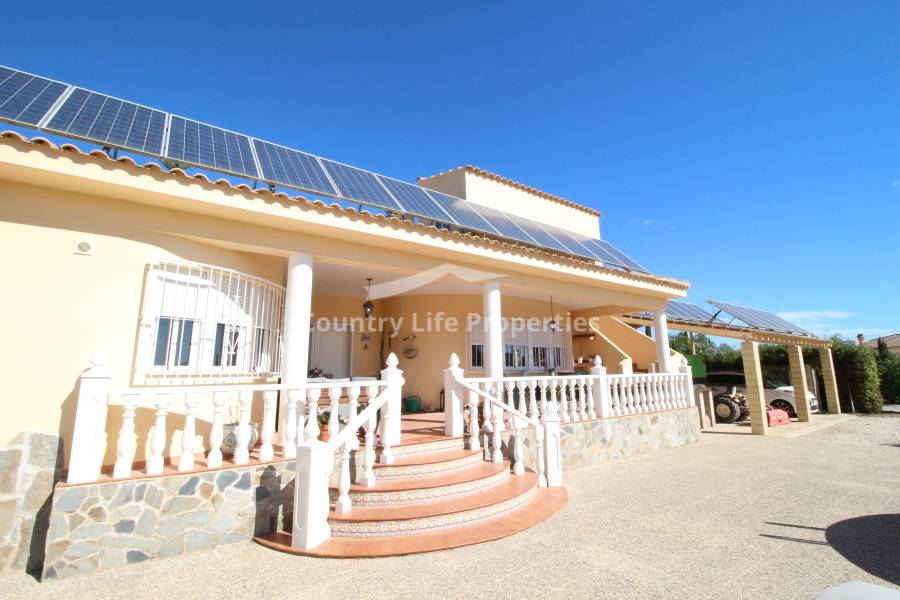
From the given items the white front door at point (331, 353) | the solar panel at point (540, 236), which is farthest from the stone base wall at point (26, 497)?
the solar panel at point (540, 236)

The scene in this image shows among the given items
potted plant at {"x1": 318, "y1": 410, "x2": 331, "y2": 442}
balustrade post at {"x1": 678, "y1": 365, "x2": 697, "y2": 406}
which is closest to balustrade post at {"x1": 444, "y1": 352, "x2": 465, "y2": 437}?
potted plant at {"x1": 318, "y1": 410, "x2": 331, "y2": 442}

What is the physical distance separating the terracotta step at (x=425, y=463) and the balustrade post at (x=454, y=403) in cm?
44

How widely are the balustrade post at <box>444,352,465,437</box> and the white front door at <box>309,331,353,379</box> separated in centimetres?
452

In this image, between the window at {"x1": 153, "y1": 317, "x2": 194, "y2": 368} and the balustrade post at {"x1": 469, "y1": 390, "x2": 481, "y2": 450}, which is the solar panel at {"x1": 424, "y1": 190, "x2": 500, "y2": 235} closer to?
the balustrade post at {"x1": 469, "y1": 390, "x2": 481, "y2": 450}

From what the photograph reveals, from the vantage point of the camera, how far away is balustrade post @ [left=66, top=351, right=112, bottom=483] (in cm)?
404

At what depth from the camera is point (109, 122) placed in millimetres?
5922

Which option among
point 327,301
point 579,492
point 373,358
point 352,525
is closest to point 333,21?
point 327,301

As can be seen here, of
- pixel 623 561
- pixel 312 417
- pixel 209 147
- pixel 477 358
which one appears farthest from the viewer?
pixel 477 358

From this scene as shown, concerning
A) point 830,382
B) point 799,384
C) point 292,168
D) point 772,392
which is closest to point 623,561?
point 292,168

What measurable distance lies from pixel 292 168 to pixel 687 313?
14874 mm

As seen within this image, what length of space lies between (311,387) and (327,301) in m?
5.55

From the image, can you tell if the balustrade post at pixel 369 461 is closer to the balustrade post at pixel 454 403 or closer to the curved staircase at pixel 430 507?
the curved staircase at pixel 430 507

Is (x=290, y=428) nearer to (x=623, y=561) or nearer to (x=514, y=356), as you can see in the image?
(x=623, y=561)

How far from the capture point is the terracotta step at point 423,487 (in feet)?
16.0
